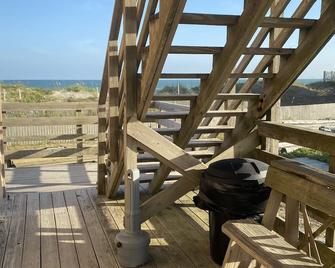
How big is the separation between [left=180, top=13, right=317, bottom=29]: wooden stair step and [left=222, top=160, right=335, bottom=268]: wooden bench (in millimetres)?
1064

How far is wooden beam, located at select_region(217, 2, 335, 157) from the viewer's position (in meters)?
2.98

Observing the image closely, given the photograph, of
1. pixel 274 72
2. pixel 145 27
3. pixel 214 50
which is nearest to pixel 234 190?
pixel 214 50

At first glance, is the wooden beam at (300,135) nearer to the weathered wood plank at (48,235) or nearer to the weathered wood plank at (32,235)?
the weathered wood plank at (48,235)

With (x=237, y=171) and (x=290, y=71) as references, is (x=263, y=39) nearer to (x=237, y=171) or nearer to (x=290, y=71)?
(x=290, y=71)

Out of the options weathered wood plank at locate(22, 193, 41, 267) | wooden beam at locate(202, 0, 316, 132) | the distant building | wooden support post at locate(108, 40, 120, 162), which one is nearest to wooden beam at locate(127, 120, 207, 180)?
wooden support post at locate(108, 40, 120, 162)

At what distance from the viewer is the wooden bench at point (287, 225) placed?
1.99m

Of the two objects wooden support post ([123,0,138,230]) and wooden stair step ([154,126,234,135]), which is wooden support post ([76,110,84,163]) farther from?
wooden support post ([123,0,138,230])

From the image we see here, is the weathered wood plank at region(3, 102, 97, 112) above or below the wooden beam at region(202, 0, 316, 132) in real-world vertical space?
below

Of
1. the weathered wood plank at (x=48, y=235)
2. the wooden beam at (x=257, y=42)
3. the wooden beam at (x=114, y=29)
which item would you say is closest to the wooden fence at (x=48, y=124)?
the weathered wood plank at (x=48, y=235)

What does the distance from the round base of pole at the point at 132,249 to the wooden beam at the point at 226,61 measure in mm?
1032

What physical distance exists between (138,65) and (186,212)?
6.25ft

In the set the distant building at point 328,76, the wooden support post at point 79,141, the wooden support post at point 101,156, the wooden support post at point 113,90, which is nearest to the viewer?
the wooden support post at point 113,90

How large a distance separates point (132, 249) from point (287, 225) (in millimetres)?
1261

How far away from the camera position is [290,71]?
132 inches
